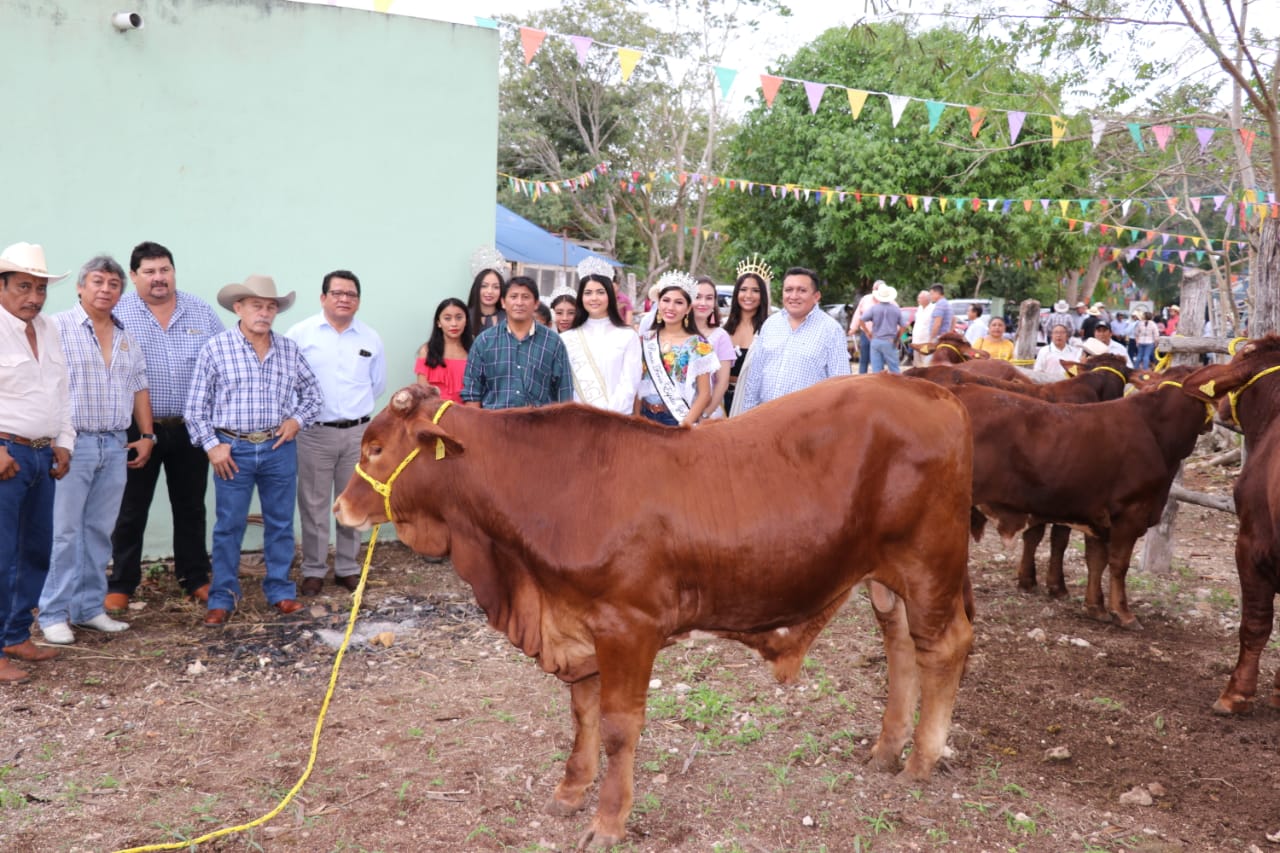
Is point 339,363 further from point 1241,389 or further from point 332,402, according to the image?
point 1241,389

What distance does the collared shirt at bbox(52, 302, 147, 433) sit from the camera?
5184mm

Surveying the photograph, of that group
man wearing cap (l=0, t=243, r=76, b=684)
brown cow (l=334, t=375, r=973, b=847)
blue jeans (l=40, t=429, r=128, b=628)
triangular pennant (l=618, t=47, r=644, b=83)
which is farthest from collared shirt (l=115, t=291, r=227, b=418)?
triangular pennant (l=618, t=47, r=644, b=83)

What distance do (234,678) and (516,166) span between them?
81.9 ft

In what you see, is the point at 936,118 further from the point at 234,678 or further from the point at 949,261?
the point at 949,261

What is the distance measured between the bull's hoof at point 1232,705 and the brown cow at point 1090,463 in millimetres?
1308

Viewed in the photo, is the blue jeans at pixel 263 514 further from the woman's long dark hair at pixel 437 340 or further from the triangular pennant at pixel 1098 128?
the triangular pennant at pixel 1098 128

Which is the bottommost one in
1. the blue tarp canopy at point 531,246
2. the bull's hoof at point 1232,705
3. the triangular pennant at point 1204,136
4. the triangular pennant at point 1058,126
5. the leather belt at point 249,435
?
the bull's hoof at point 1232,705

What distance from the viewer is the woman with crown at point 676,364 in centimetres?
584

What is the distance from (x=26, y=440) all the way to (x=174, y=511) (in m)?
1.48

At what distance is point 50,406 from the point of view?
4.77 m

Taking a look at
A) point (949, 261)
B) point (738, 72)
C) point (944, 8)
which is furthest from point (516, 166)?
point (944, 8)

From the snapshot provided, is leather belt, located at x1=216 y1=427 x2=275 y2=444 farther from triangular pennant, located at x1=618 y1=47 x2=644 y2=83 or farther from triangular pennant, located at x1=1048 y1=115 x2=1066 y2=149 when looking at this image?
triangular pennant, located at x1=1048 y1=115 x2=1066 y2=149

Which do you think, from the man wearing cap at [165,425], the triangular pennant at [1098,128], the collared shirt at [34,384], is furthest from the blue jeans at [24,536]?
Answer: the triangular pennant at [1098,128]

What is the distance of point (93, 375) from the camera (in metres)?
5.22
